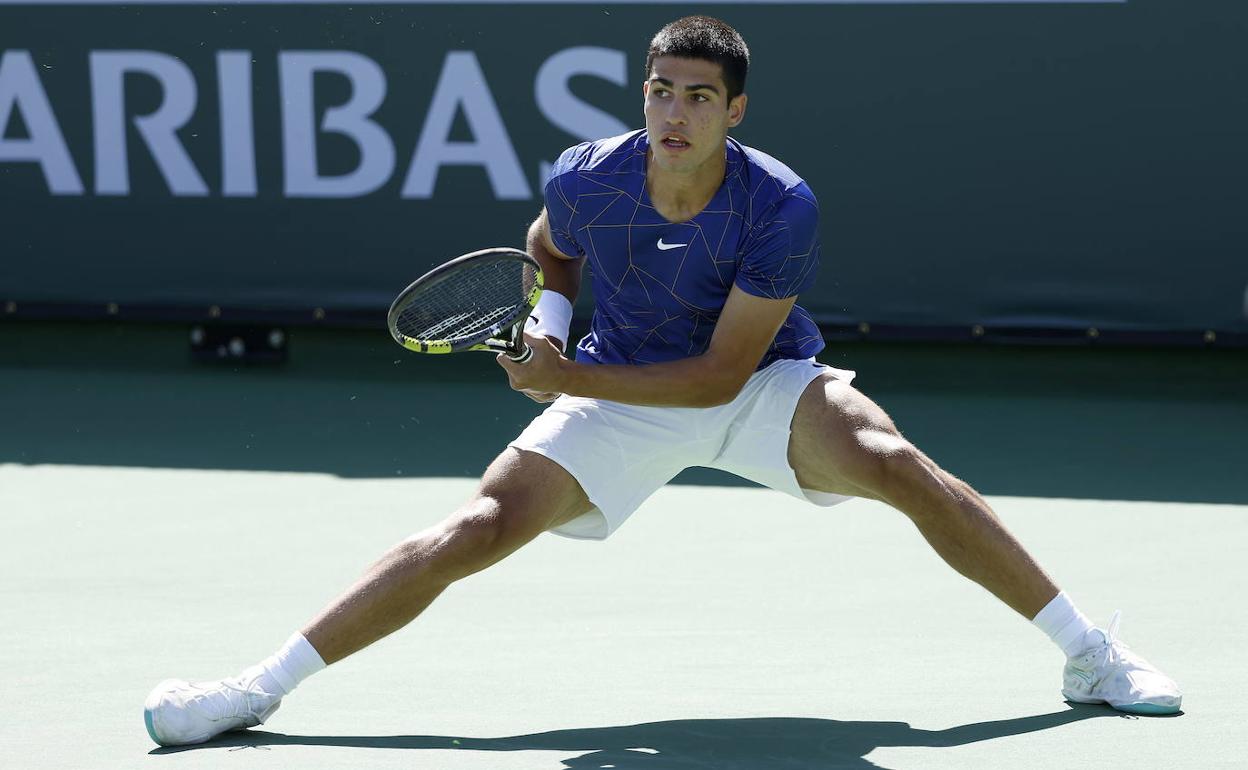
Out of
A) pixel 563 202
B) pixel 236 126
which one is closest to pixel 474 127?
pixel 236 126

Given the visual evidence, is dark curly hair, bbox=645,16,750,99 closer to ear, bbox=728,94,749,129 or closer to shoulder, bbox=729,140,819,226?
ear, bbox=728,94,749,129

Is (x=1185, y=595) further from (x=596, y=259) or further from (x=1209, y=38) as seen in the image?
(x=1209, y=38)

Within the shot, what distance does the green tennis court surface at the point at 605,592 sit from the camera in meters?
3.30

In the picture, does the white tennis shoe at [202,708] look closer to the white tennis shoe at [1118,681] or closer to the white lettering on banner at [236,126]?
the white tennis shoe at [1118,681]

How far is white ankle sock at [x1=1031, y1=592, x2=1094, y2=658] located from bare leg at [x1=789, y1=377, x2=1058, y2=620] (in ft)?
0.05

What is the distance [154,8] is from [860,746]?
5.44 meters

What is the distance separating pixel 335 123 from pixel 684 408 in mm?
4454

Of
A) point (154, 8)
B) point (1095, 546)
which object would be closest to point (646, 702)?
point (1095, 546)

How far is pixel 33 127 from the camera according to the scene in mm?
7828

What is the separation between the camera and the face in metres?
3.38

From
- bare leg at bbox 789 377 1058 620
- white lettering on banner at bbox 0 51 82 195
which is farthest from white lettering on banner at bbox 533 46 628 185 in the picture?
bare leg at bbox 789 377 1058 620

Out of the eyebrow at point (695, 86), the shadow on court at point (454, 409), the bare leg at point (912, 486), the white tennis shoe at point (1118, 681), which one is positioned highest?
the shadow on court at point (454, 409)

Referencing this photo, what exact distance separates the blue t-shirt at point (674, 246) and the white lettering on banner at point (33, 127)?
4.74m

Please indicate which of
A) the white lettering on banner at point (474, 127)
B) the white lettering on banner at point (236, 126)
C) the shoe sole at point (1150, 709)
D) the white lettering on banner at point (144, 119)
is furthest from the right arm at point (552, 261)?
the white lettering on banner at point (144, 119)
